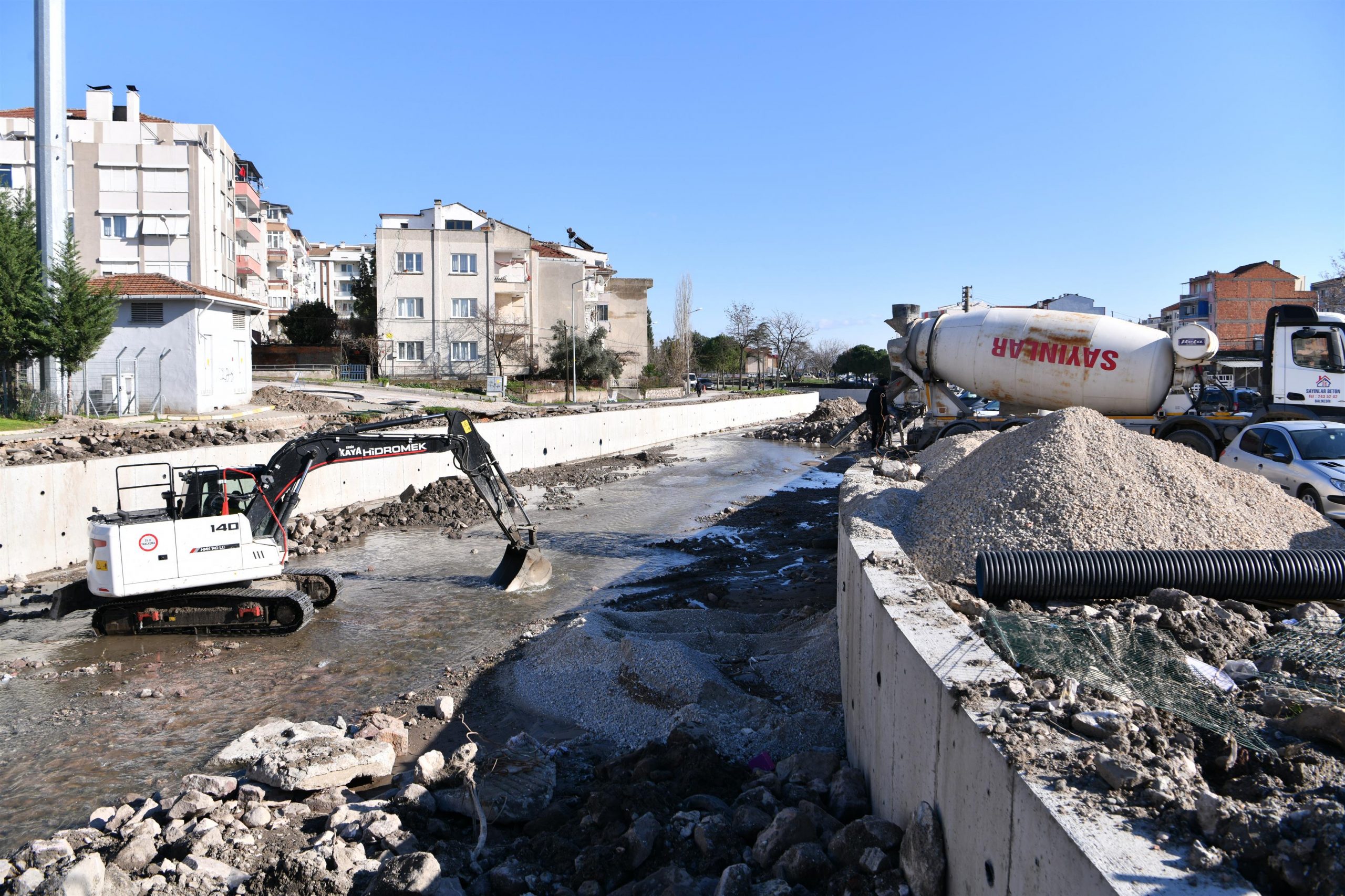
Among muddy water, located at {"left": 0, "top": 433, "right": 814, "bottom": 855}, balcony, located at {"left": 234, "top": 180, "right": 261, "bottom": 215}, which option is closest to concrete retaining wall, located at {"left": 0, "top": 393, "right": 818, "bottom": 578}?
muddy water, located at {"left": 0, "top": 433, "right": 814, "bottom": 855}

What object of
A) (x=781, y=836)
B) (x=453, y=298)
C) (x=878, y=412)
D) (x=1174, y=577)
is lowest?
(x=781, y=836)

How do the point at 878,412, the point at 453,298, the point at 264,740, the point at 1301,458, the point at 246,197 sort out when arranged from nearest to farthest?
the point at 264,740 < the point at 1301,458 < the point at 878,412 < the point at 246,197 < the point at 453,298

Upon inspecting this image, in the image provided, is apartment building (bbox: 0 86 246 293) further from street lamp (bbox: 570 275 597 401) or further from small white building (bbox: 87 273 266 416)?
street lamp (bbox: 570 275 597 401)

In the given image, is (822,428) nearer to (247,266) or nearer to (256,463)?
(256,463)

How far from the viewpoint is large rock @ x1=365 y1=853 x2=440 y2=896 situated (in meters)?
4.91

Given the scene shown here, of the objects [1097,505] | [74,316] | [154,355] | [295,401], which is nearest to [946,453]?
[1097,505]

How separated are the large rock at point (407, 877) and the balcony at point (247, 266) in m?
57.6

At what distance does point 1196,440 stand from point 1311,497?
3922mm

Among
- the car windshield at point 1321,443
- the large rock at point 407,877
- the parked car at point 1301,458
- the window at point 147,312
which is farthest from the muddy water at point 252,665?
the window at point 147,312

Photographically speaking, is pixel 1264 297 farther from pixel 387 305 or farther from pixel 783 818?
pixel 783 818

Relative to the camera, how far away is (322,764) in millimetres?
6711

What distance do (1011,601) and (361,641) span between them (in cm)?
789

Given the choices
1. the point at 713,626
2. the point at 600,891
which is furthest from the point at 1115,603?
the point at 713,626

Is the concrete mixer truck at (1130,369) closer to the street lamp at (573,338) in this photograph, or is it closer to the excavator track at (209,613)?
→ the excavator track at (209,613)
